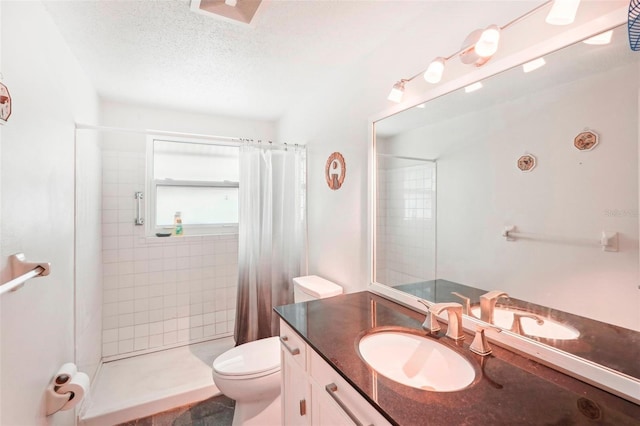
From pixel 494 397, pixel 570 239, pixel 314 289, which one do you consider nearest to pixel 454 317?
pixel 494 397

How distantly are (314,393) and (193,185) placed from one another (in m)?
2.35

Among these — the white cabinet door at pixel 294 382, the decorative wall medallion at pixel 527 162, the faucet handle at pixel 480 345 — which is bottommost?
the white cabinet door at pixel 294 382

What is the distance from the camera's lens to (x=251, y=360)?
1.67 metres

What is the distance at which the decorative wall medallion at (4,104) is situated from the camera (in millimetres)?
930

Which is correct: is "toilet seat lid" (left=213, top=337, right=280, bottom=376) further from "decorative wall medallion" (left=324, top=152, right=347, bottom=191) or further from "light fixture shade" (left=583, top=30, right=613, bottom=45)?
"light fixture shade" (left=583, top=30, right=613, bottom=45)

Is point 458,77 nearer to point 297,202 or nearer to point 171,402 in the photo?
point 297,202

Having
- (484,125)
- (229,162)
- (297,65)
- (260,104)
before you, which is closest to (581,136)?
(484,125)

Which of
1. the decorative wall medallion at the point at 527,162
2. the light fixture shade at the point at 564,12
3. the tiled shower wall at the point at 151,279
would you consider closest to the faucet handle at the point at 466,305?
the decorative wall medallion at the point at 527,162

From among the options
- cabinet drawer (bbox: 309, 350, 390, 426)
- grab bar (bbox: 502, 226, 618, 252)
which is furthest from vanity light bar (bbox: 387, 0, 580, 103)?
cabinet drawer (bbox: 309, 350, 390, 426)

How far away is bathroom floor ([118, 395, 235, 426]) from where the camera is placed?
180cm

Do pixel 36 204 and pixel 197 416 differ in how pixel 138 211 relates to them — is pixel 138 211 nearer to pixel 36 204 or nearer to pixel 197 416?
pixel 36 204

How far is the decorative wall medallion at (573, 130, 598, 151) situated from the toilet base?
179cm

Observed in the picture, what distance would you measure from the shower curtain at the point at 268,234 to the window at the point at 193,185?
67 centimetres

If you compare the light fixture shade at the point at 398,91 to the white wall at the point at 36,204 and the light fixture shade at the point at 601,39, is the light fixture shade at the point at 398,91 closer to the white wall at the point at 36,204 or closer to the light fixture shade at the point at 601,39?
the light fixture shade at the point at 601,39
